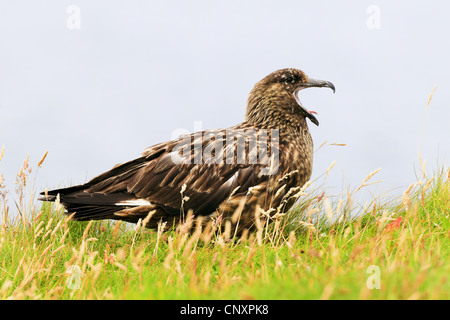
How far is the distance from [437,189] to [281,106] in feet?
6.54

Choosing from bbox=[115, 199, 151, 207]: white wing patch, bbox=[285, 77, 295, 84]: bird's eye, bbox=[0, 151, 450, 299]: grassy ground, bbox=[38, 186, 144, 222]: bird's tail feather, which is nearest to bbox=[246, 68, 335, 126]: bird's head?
bbox=[285, 77, 295, 84]: bird's eye

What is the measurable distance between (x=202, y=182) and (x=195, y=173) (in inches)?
4.9

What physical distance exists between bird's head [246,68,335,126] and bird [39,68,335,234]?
16.4 inches

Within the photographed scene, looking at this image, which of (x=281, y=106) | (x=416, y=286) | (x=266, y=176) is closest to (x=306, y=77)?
(x=281, y=106)

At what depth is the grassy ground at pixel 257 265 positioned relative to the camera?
2805 mm

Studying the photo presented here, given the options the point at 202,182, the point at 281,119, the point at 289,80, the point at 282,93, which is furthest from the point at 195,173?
the point at 289,80

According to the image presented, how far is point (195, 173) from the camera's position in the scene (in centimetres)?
528

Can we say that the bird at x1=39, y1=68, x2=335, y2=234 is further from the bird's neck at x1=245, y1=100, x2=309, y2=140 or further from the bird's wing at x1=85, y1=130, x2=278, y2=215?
the bird's neck at x1=245, y1=100, x2=309, y2=140

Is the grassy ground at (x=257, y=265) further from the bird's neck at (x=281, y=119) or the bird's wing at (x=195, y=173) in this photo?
the bird's neck at (x=281, y=119)

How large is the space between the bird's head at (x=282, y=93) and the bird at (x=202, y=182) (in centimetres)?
42

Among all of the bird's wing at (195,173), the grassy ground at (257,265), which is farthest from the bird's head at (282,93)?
the grassy ground at (257,265)

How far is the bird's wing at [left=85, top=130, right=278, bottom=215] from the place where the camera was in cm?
516

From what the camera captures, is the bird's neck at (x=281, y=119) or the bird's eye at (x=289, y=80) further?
the bird's eye at (x=289, y=80)

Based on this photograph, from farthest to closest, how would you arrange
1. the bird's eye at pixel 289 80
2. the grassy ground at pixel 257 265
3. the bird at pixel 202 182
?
the bird's eye at pixel 289 80, the bird at pixel 202 182, the grassy ground at pixel 257 265
